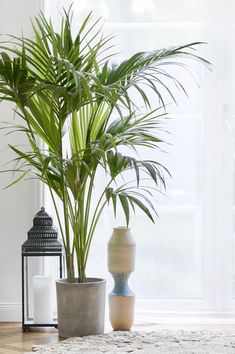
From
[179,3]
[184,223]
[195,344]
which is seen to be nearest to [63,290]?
[195,344]

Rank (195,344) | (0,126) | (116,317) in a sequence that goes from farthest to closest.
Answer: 1. (0,126)
2. (116,317)
3. (195,344)

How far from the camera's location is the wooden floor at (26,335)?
3531mm

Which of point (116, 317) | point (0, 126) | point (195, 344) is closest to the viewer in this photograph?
point (195, 344)

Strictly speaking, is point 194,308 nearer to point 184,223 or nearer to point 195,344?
point 184,223

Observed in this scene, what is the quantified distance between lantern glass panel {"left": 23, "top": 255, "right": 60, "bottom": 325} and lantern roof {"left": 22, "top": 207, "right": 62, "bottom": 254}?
80 millimetres

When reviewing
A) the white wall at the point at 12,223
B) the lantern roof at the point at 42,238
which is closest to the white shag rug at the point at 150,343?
the lantern roof at the point at 42,238

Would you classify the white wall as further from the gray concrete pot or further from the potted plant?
the gray concrete pot

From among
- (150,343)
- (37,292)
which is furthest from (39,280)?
(150,343)

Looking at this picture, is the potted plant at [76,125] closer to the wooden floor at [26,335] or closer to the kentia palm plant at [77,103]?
the kentia palm plant at [77,103]

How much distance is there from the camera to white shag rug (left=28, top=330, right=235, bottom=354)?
3.32 metres

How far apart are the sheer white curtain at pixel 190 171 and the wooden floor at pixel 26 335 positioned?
0.30 m

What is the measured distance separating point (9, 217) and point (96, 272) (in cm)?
61

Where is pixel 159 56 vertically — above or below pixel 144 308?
above

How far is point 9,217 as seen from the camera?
13.9ft
